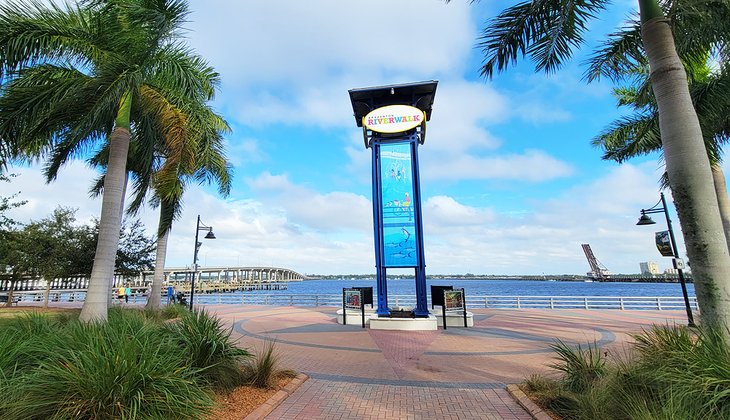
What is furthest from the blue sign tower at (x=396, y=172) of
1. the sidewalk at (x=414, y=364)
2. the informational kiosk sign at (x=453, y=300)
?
the sidewalk at (x=414, y=364)

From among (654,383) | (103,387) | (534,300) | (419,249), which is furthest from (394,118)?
(534,300)

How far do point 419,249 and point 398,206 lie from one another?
2.00 metres

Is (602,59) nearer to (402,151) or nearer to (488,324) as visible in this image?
(402,151)

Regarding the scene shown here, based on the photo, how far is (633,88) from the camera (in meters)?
16.1

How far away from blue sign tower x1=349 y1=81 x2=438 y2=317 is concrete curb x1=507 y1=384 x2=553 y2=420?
8.22 metres

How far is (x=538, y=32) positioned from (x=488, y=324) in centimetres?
1120

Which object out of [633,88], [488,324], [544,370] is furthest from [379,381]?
[633,88]

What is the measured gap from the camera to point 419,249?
14414 millimetres

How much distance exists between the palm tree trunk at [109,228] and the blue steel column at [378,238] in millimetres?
8892

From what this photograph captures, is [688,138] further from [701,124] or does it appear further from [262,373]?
[701,124]

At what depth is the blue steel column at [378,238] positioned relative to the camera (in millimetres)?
14383

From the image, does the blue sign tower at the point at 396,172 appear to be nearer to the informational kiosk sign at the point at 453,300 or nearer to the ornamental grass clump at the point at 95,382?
the informational kiosk sign at the point at 453,300

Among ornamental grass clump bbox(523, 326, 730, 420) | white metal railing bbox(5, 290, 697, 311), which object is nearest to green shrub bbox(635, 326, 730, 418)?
ornamental grass clump bbox(523, 326, 730, 420)

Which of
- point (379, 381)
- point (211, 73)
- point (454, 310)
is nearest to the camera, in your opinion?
point (379, 381)
